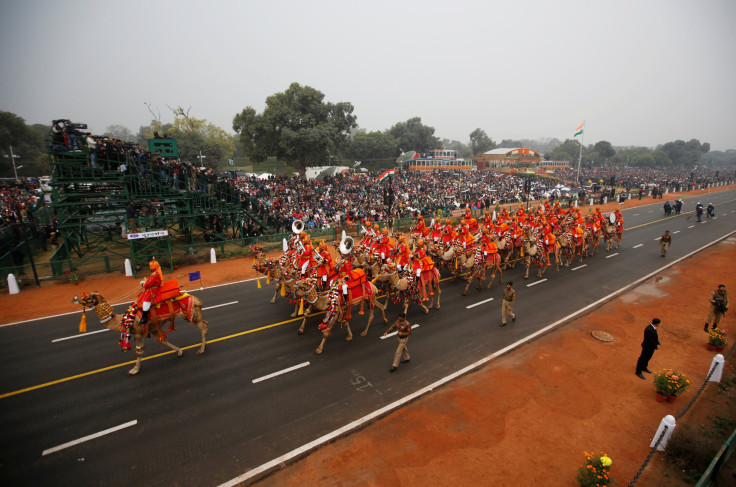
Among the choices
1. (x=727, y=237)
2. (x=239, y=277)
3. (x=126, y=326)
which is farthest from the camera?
(x=727, y=237)

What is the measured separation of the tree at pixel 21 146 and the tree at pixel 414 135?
68271mm

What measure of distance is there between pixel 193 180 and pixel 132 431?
17.5 metres

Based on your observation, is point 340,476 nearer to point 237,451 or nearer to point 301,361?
point 237,451

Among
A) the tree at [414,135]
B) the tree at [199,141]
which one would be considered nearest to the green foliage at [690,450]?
the tree at [199,141]

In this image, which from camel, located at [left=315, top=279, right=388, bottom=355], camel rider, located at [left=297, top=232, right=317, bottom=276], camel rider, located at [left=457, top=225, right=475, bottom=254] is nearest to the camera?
camel, located at [left=315, top=279, right=388, bottom=355]

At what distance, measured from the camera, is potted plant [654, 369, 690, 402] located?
7988mm

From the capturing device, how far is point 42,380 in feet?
30.1

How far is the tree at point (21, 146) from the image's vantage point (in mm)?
50344

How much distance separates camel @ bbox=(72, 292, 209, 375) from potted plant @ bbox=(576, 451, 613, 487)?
999 cm

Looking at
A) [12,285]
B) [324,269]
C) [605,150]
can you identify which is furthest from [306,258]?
[605,150]

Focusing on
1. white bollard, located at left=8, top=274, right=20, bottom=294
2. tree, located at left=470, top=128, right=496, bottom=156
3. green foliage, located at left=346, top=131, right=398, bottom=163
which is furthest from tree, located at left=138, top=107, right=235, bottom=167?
tree, located at left=470, top=128, right=496, bottom=156

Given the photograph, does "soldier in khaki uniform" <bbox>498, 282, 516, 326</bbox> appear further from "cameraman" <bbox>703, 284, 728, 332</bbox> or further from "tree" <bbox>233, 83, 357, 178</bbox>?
"tree" <bbox>233, 83, 357, 178</bbox>

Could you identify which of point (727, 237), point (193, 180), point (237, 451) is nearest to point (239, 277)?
point (193, 180)

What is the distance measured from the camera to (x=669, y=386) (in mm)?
7988
